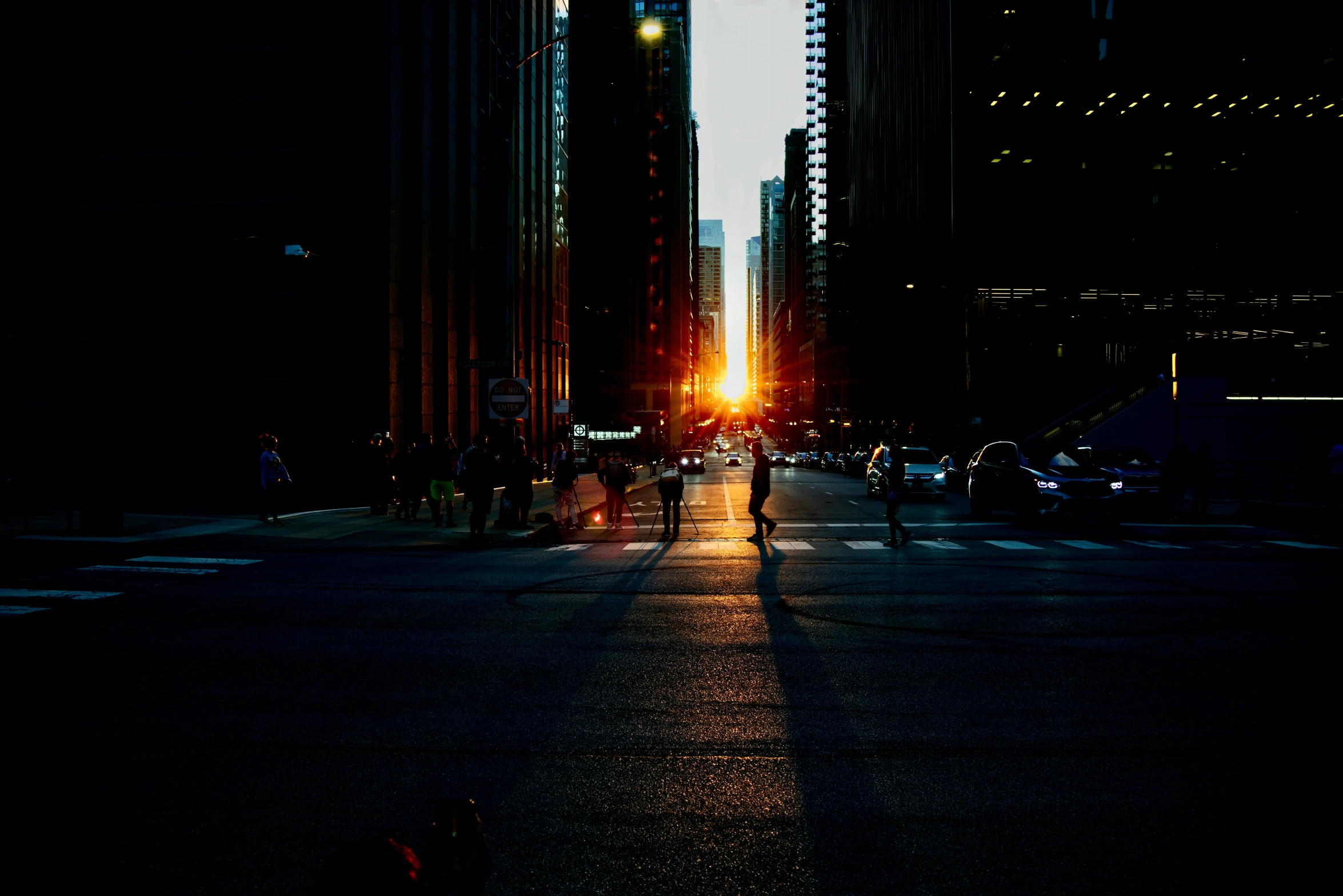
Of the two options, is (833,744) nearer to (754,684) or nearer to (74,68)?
(754,684)

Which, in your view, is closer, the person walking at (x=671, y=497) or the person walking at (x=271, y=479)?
the person walking at (x=671, y=497)

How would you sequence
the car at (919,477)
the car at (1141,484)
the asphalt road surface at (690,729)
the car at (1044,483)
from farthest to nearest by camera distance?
1. the car at (919,477)
2. the car at (1141,484)
3. the car at (1044,483)
4. the asphalt road surface at (690,729)

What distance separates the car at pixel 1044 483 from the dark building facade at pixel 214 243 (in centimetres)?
1453

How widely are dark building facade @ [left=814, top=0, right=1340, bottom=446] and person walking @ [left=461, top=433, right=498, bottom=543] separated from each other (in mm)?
37587

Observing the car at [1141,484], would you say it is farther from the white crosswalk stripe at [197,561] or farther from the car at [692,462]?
the car at [692,462]

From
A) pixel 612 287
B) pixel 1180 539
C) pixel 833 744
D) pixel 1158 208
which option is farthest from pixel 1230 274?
pixel 612 287

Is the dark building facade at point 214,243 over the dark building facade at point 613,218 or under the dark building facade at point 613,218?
under

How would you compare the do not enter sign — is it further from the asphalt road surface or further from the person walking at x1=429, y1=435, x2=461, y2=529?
the asphalt road surface

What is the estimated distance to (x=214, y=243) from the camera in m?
30.2

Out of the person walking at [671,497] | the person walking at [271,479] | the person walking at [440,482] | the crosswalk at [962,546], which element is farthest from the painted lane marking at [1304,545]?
the person walking at [271,479]

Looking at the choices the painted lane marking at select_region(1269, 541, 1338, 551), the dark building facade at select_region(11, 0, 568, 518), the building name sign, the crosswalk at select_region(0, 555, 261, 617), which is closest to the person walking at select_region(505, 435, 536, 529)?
the crosswalk at select_region(0, 555, 261, 617)

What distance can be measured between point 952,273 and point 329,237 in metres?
50.4

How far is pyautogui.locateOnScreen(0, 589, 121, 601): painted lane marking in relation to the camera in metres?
11.6

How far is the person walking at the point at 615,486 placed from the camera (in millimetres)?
23406
